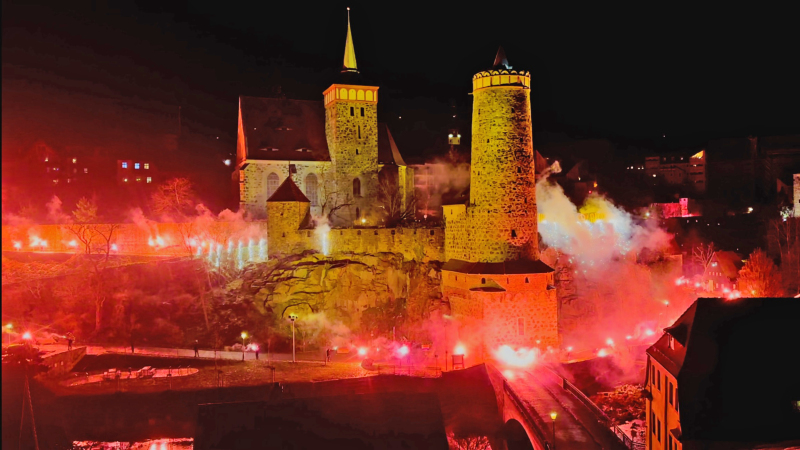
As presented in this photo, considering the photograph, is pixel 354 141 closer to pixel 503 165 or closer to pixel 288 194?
pixel 288 194

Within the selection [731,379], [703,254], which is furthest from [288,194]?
[703,254]

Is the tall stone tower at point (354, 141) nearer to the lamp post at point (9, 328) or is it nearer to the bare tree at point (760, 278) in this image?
the lamp post at point (9, 328)

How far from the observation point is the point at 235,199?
50688 mm

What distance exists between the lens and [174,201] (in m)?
47.6

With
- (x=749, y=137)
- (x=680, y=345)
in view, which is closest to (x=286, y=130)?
(x=680, y=345)

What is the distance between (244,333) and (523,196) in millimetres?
16803

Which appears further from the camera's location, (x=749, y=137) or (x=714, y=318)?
(x=749, y=137)

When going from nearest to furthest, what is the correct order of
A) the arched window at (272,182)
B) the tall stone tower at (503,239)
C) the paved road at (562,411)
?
the paved road at (562,411) < the tall stone tower at (503,239) < the arched window at (272,182)

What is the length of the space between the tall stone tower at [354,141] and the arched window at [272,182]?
4056mm

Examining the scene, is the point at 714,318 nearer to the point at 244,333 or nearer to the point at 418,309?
the point at 418,309

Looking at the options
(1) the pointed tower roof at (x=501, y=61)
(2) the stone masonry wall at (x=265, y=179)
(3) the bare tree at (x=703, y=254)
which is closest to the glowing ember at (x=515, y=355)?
(1) the pointed tower roof at (x=501, y=61)

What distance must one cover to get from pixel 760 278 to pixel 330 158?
34.2 metres

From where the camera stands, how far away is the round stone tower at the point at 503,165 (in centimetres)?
3491

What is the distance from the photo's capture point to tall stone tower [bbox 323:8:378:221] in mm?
46156
